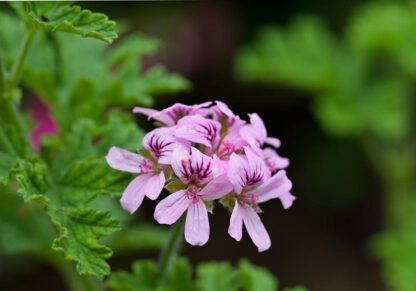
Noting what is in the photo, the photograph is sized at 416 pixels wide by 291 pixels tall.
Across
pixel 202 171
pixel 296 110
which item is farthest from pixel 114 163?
pixel 296 110

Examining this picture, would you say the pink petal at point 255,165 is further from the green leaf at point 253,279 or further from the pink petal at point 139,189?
the green leaf at point 253,279

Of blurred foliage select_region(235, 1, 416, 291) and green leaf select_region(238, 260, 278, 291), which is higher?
green leaf select_region(238, 260, 278, 291)

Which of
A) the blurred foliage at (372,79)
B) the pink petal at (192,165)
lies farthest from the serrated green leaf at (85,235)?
the blurred foliage at (372,79)

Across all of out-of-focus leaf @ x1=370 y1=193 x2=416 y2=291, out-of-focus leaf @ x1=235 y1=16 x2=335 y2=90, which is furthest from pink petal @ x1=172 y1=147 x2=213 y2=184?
out-of-focus leaf @ x1=235 y1=16 x2=335 y2=90

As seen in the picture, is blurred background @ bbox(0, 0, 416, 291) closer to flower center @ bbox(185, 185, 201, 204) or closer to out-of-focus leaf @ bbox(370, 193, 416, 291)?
out-of-focus leaf @ bbox(370, 193, 416, 291)

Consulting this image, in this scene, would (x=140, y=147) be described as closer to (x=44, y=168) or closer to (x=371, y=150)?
(x=44, y=168)

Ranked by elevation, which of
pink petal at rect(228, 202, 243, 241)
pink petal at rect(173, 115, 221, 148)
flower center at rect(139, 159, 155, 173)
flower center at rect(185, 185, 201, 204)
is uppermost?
pink petal at rect(173, 115, 221, 148)

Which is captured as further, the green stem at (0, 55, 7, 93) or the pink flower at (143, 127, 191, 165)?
the green stem at (0, 55, 7, 93)
